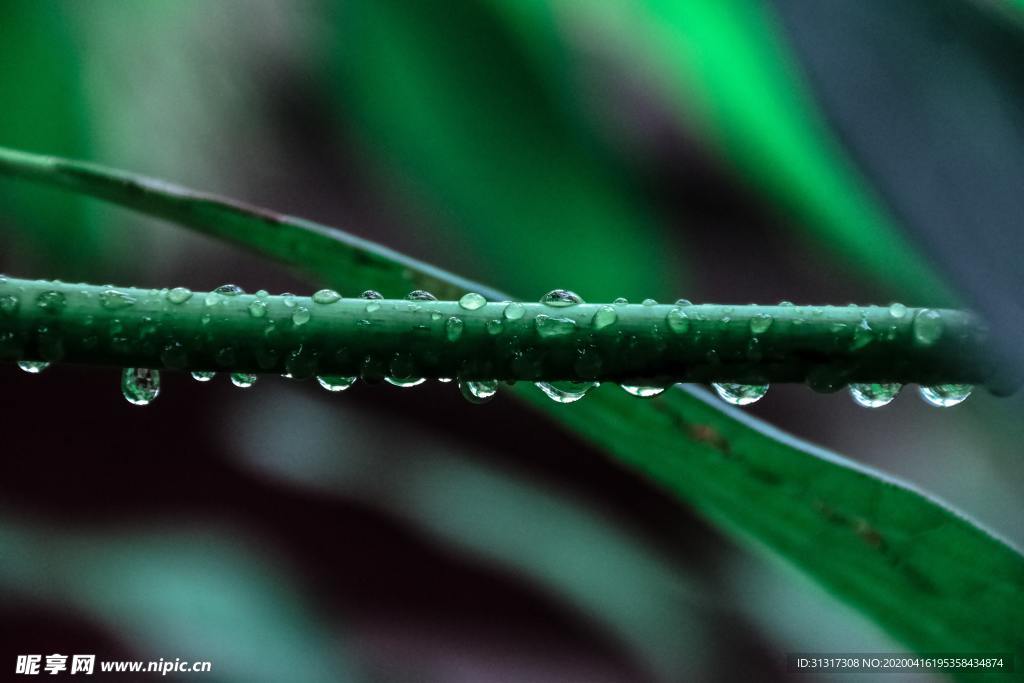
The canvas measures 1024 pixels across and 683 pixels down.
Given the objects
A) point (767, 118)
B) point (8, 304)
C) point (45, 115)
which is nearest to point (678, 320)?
point (8, 304)

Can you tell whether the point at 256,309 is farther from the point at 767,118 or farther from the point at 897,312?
the point at 767,118

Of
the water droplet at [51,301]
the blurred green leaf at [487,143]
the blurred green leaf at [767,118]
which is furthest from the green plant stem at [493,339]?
the blurred green leaf at [487,143]

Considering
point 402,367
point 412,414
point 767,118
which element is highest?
point 767,118

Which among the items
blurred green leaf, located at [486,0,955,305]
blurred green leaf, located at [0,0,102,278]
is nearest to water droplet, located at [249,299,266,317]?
blurred green leaf, located at [486,0,955,305]

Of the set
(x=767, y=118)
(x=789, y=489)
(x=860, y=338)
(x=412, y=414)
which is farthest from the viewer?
(x=412, y=414)

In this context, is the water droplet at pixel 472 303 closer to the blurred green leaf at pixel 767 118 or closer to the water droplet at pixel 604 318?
the water droplet at pixel 604 318

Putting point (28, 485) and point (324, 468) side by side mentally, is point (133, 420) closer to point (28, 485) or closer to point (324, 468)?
point (28, 485)
